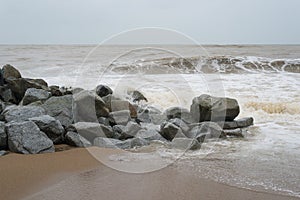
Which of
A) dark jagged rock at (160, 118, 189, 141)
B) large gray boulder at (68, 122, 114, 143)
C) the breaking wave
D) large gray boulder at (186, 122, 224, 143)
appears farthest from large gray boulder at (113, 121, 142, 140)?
the breaking wave

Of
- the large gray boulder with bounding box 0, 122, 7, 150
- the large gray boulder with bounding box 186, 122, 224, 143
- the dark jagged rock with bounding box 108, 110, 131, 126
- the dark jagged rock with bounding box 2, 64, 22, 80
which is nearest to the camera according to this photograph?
the large gray boulder with bounding box 0, 122, 7, 150

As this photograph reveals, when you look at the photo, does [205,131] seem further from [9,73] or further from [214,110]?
[9,73]

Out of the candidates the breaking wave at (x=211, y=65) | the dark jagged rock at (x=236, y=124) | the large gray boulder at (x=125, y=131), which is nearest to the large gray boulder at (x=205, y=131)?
the dark jagged rock at (x=236, y=124)

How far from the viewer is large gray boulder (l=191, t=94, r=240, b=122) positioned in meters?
5.67

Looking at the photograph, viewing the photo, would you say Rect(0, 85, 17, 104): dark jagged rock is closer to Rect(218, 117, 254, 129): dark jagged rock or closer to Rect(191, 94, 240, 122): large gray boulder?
Rect(191, 94, 240, 122): large gray boulder

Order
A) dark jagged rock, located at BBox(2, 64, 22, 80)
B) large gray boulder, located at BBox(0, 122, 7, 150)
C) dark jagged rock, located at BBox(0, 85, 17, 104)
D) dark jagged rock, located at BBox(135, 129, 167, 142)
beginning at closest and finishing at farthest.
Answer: large gray boulder, located at BBox(0, 122, 7, 150)
dark jagged rock, located at BBox(135, 129, 167, 142)
dark jagged rock, located at BBox(0, 85, 17, 104)
dark jagged rock, located at BBox(2, 64, 22, 80)

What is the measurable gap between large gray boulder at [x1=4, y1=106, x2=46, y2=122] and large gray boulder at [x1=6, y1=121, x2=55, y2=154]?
59 centimetres

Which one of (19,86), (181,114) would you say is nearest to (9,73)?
(19,86)

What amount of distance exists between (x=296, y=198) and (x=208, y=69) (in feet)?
46.6

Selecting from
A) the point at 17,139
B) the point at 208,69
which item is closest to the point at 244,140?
the point at 17,139

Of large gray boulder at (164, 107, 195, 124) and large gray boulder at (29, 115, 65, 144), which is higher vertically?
large gray boulder at (29, 115, 65, 144)

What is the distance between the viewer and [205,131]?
492 cm

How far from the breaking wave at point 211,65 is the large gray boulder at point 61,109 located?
914 centimetres

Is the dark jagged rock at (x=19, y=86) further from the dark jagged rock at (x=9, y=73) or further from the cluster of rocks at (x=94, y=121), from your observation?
the dark jagged rock at (x=9, y=73)
